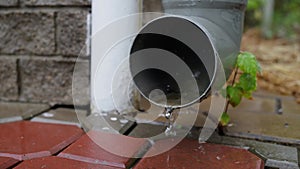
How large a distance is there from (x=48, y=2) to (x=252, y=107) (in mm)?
1079

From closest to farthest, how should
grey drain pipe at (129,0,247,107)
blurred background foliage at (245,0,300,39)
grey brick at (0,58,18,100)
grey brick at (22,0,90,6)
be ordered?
grey drain pipe at (129,0,247,107)
grey brick at (22,0,90,6)
grey brick at (0,58,18,100)
blurred background foliage at (245,0,300,39)

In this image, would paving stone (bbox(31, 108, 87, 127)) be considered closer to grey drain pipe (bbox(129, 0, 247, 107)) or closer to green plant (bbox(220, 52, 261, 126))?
grey drain pipe (bbox(129, 0, 247, 107))

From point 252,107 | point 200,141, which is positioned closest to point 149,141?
point 200,141

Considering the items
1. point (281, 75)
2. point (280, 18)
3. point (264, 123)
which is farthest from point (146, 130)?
point (280, 18)

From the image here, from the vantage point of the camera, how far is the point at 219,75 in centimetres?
108

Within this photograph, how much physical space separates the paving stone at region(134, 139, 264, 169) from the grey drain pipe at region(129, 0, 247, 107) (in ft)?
0.52

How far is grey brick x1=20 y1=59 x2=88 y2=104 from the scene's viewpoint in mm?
1550

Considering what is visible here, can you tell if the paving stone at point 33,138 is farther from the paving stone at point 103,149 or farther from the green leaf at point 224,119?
the green leaf at point 224,119

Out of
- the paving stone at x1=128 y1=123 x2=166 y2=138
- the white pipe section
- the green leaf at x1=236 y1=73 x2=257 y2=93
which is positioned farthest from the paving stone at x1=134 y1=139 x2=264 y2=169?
the white pipe section

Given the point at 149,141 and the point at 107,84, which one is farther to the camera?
the point at 107,84

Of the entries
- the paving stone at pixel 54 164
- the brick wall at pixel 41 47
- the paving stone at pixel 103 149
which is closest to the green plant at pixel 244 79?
the paving stone at pixel 103 149

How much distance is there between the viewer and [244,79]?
1203 millimetres

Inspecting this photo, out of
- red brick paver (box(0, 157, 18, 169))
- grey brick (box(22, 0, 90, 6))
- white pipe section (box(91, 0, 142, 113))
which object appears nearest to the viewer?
red brick paver (box(0, 157, 18, 169))

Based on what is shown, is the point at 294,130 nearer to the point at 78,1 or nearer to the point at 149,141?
the point at 149,141
